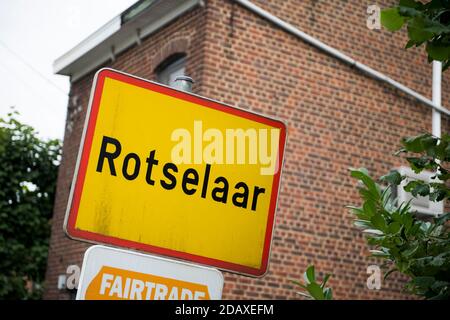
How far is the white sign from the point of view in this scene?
273cm

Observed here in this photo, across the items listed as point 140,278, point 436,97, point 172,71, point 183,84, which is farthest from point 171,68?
→ point 140,278

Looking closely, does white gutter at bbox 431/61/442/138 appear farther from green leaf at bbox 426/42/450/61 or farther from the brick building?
green leaf at bbox 426/42/450/61

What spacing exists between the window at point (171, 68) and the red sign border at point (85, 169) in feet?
25.4

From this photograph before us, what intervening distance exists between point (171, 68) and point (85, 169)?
8.75 m

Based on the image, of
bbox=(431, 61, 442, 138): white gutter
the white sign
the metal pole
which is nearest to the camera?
the white sign

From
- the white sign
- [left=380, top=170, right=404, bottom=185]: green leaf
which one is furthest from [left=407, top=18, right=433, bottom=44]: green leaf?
the white sign

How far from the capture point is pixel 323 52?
11.0 metres

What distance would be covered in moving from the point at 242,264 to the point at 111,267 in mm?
580

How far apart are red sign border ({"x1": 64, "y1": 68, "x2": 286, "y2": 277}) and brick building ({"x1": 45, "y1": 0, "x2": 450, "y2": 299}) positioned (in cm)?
654

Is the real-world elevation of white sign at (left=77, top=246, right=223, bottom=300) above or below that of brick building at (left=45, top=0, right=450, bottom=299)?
below

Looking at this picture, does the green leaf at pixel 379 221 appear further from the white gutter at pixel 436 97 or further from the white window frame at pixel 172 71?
the white gutter at pixel 436 97

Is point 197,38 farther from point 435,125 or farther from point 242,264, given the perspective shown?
point 242,264
